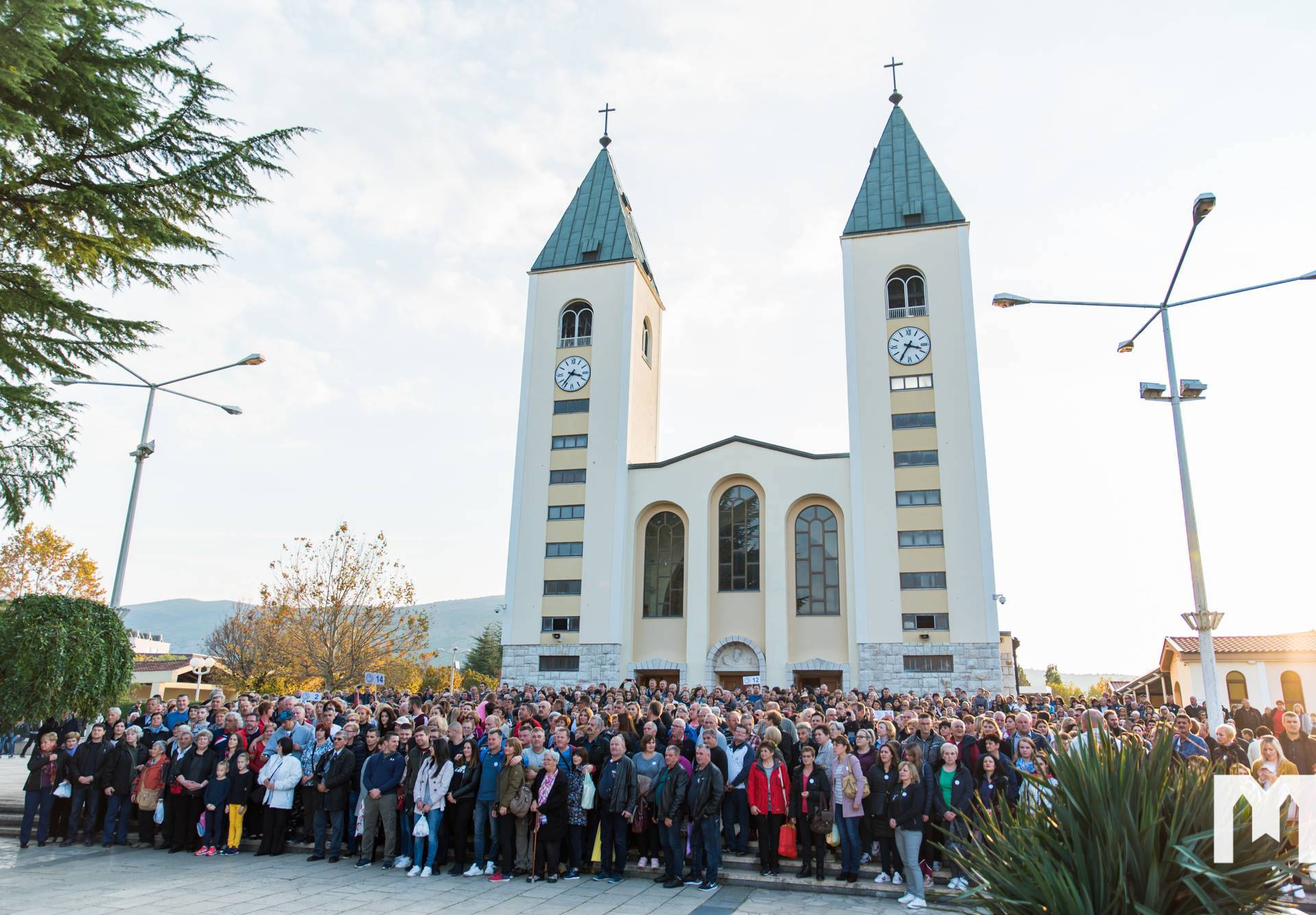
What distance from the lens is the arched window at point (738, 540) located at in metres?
34.6

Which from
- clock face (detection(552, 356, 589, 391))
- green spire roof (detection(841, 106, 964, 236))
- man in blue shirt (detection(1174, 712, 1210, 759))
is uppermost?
green spire roof (detection(841, 106, 964, 236))

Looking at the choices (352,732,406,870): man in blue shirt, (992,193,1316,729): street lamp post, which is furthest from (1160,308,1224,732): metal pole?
(352,732,406,870): man in blue shirt

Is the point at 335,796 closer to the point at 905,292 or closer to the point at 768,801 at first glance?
the point at 768,801

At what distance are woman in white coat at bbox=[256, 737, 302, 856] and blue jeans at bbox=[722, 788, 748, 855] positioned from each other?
20.1ft

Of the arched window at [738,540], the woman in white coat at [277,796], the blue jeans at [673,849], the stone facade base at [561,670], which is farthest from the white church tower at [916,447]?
the woman in white coat at [277,796]

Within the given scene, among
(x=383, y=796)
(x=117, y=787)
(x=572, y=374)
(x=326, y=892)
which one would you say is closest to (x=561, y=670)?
(x=572, y=374)

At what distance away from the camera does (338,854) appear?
1156 centimetres

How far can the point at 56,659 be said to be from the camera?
10.1 m

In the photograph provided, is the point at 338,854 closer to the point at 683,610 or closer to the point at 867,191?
the point at 683,610

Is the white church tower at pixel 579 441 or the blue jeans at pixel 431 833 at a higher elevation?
the white church tower at pixel 579 441

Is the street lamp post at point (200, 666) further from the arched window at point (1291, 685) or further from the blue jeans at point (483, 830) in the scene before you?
the arched window at point (1291, 685)

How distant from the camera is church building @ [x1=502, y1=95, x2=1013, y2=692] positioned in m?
31.5

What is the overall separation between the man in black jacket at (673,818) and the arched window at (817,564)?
23.7m

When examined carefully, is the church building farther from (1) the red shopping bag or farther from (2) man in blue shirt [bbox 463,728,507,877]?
(2) man in blue shirt [bbox 463,728,507,877]
